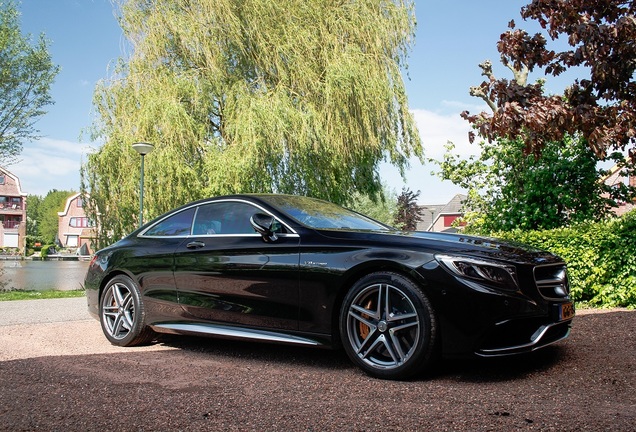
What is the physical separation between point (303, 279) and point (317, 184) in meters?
12.0

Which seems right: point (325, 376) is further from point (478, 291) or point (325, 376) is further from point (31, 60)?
point (31, 60)

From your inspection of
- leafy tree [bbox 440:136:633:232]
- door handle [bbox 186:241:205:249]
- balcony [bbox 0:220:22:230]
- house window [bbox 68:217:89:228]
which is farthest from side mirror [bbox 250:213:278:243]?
house window [bbox 68:217:89:228]

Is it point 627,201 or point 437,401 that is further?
point 627,201

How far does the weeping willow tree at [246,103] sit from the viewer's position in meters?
15.4

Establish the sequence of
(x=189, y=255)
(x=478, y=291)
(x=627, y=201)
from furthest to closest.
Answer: (x=627, y=201) < (x=189, y=255) < (x=478, y=291)

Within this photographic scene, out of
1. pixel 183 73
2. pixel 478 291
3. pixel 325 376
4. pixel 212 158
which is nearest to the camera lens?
pixel 478 291

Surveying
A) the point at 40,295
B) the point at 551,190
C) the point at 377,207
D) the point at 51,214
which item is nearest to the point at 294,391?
the point at 551,190

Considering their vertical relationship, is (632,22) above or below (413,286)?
above

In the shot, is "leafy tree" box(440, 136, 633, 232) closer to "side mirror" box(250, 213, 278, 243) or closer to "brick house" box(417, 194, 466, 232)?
"side mirror" box(250, 213, 278, 243)

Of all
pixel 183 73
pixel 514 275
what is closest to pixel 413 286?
pixel 514 275

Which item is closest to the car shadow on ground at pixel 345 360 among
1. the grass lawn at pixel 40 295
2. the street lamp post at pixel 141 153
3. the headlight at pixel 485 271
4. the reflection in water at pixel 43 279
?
the headlight at pixel 485 271

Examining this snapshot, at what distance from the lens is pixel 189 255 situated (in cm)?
559

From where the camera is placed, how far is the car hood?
434 cm

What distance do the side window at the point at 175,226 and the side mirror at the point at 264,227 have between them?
1.04 meters
